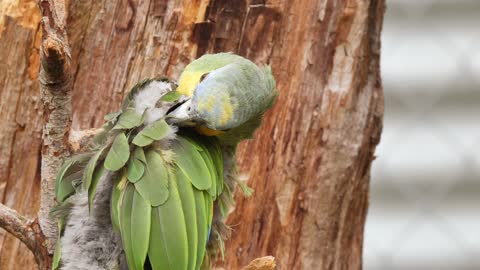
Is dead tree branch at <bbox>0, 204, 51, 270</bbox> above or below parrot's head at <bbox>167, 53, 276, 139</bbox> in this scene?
below

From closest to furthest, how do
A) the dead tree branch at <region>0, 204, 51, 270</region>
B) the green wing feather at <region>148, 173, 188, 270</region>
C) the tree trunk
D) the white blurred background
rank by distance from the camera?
the green wing feather at <region>148, 173, 188, 270</region> → the dead tree branch at <region>0, 204, 51, 270</region> → the tree trunk → the white blurred background

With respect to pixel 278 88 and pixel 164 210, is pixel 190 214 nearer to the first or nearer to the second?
pixel 164 210

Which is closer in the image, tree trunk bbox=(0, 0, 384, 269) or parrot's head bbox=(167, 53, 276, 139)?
parrot's head bbox=(167, 53, 276, 139)

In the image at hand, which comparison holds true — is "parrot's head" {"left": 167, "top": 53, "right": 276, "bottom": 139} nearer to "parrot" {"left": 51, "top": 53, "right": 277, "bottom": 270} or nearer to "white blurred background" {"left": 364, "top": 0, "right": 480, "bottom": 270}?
"parrot" {"left": 51, "top": 53, "right": 277, "bottom": 270}

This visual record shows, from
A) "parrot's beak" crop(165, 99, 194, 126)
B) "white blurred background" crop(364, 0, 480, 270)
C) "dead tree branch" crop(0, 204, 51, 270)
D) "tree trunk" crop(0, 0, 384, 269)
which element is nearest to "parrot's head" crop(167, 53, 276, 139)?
"parrot's beak" crop(165, 99, 194, 126)

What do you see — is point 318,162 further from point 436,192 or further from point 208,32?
point 436,192

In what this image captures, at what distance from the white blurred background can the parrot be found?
1.60m

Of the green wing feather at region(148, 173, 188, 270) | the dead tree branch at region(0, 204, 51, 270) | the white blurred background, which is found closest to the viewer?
the green wing feather at region(148, 173, 188, 270)

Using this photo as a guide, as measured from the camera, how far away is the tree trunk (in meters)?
2.30

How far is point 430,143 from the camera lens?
140 inches

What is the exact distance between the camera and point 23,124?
230 cm

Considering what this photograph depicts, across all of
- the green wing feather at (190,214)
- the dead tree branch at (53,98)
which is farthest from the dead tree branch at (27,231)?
the green wing feather at (190,214)

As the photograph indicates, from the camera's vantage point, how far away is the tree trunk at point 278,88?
230 centimetres

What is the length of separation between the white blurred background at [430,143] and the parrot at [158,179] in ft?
5.25
